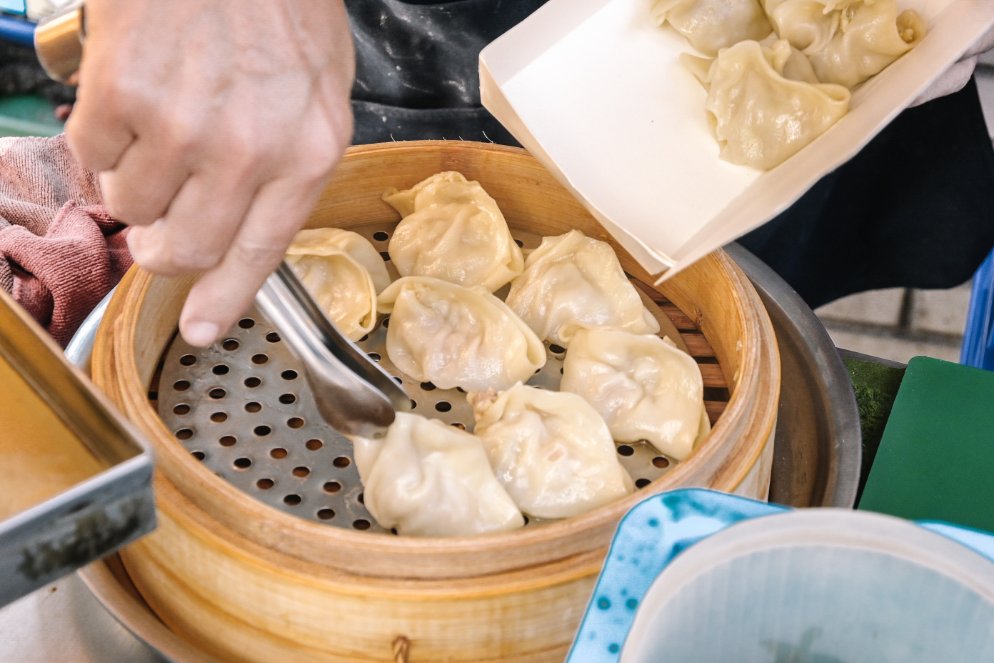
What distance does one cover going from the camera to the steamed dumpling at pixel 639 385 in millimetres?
1384

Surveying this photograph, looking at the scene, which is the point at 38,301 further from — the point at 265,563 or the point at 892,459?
the point at 892,459

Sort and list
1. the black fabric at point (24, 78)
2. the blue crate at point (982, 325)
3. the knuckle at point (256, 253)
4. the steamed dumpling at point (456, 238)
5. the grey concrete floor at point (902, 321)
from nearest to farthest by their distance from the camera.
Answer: the knuckle at point (256, 253) < the steamed dumpling at point (456, 238) < the blue crate at point (982, 325) < the grey concrete floor at point (902, 321) < the black fabric at point (24, 78)

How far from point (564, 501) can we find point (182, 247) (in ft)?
1.96

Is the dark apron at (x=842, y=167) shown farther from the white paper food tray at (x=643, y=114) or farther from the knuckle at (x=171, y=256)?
the knuckle at (x=171, y=256)

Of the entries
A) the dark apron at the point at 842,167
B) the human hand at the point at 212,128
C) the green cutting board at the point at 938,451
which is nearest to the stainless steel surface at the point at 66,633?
the human hand at the point at 212,128

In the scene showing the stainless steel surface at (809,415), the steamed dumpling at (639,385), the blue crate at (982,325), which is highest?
the steamed dumpling at (639,385)

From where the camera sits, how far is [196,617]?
1.18 metres

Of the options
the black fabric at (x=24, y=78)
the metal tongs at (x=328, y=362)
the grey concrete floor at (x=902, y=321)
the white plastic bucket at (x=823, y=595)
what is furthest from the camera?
the black fabric at (x=24, y=78)

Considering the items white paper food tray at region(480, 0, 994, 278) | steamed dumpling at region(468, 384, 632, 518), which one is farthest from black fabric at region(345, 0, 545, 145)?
steamed dumpling at region(468, 384, 632, 518)

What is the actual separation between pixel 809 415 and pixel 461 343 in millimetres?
546

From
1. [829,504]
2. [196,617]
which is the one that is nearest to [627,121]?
[829,504]

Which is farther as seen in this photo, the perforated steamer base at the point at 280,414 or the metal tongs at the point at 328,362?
the perforated steamer base at the point at 280,414

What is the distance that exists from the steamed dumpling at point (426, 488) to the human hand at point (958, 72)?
3.15 ft

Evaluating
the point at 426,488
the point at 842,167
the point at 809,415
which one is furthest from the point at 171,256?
the point at 842,167
